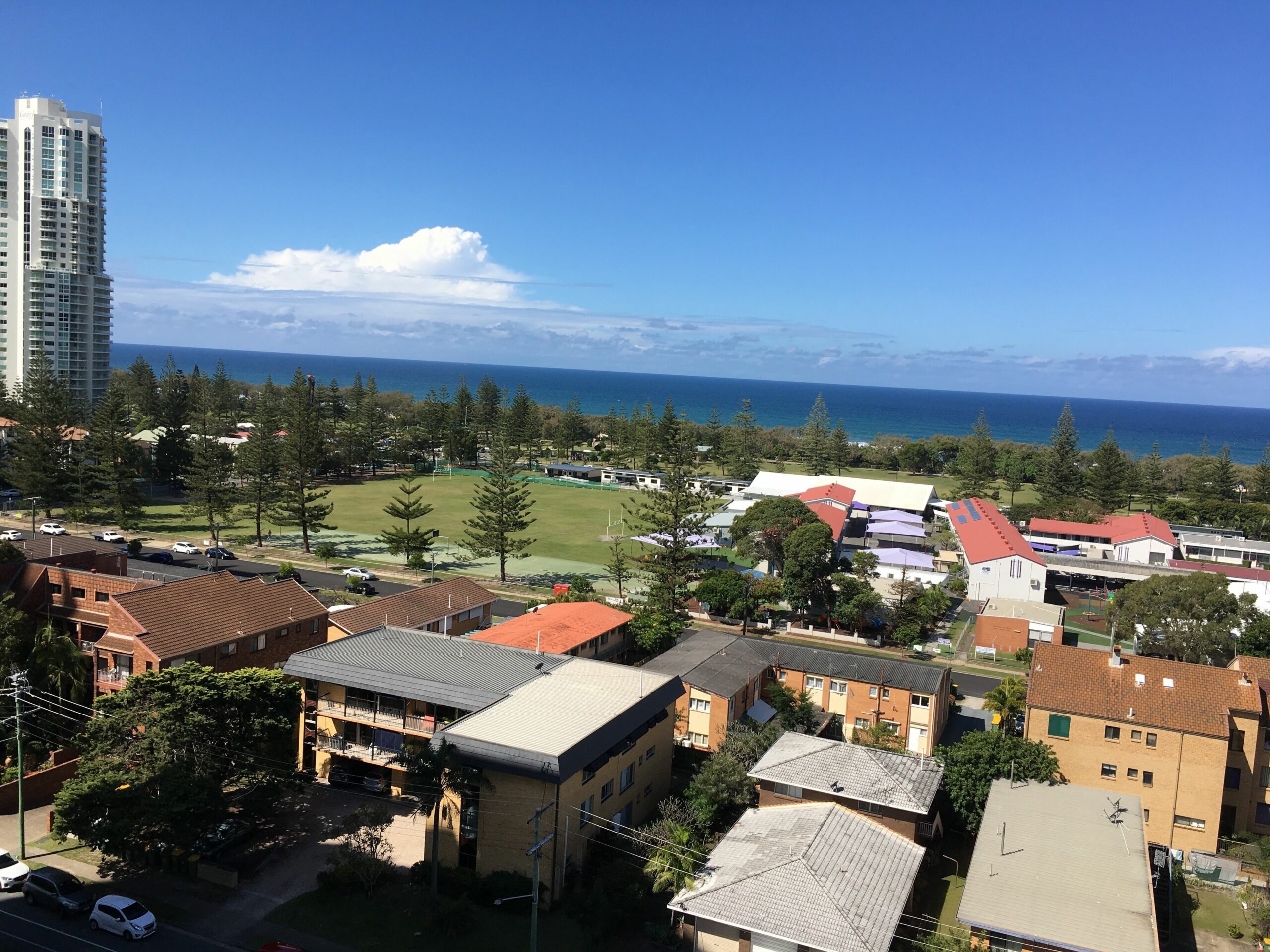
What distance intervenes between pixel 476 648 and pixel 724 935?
35.0 ft

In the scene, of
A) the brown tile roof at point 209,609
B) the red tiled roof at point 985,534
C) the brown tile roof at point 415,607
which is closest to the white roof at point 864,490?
the red tiled roof at point 985,534

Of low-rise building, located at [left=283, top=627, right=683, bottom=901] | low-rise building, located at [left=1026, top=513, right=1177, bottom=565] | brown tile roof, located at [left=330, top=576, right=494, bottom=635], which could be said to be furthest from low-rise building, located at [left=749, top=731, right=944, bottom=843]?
low-rise building, located at [left=1026, top=513, right=1177, bottom=565]

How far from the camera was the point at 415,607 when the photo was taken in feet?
91.7

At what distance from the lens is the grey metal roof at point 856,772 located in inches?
678

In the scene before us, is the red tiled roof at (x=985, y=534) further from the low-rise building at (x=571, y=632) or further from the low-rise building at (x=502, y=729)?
the low-rise building at (x=502, y=729)

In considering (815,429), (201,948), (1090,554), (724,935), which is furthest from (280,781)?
(815,429)

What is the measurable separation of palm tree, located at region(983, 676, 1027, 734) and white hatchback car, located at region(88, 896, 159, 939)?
63.1 feet

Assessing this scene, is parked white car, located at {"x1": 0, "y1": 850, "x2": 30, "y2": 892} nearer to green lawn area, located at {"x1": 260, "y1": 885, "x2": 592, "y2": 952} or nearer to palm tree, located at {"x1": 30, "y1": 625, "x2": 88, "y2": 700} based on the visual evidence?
green lawn area, located at {"x1": 260, "y1": 885, "x2": 592, "y2": 952}

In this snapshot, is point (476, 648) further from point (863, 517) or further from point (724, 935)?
point (863, 517)

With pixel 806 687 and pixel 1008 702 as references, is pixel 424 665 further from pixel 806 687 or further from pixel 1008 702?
pixel 1008 702

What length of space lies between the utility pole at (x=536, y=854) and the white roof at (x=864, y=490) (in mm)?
43825

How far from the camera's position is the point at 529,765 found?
16.0m

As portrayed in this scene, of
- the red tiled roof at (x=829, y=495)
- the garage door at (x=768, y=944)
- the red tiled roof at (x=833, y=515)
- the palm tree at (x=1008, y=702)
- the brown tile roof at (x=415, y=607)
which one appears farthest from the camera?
the red tiled roof at (x=829, y=495)

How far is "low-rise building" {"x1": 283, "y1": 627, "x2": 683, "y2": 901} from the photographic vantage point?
53.9 feet
